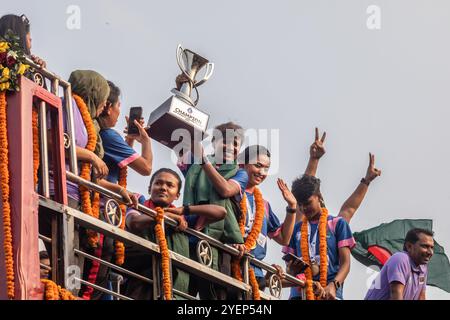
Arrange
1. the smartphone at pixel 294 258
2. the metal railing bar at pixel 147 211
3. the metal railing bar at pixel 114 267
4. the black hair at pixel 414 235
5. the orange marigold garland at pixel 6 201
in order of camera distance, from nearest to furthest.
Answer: the orange marigold garland at pixel 6 201
the metal railing bar at pixel 114 267
the metal railing bar at pixel 147 211
the smartphone at pixel 294 258
the black hair at pixel 414 235

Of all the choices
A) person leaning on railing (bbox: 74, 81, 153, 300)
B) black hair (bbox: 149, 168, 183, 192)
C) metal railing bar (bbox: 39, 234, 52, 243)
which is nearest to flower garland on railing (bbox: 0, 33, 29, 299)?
metal railing bar (bbox: 39, 234, 52, 243)

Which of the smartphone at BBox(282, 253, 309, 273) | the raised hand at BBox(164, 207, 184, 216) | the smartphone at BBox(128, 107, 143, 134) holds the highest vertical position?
the smartphone at BBox(128, 107, 143, 134)

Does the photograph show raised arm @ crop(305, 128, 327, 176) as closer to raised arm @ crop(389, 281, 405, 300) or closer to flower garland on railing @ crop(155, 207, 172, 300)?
raised arm @ crop(389, 281, 405, 300)

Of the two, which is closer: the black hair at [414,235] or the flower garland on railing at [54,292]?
the flower garland on railing at [54,292]

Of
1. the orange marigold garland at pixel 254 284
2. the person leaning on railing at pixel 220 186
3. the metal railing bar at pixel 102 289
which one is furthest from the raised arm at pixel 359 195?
the metal railing bar at pixel 102 289

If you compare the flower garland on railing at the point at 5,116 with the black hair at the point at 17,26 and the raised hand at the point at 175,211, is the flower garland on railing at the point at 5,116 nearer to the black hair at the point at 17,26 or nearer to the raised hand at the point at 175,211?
the black hair at the point at 17,26

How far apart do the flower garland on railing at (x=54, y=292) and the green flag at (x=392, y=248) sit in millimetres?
7106

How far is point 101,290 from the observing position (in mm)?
12555

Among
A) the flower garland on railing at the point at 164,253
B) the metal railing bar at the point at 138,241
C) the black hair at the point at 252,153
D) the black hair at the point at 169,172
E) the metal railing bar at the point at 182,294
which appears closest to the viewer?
the metal railing bar at the point at 138,241

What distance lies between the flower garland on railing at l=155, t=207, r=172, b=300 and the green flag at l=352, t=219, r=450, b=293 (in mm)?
5514

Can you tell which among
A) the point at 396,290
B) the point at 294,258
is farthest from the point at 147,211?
the point at 396,290

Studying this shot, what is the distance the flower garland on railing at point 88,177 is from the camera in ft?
42.0

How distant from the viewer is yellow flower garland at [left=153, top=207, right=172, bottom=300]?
1312 centimetres
